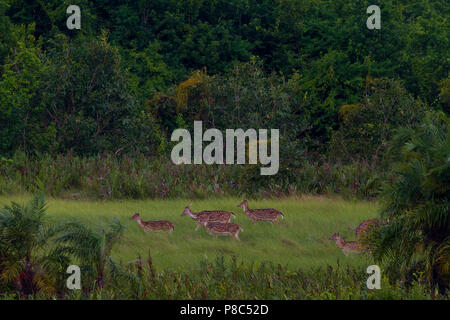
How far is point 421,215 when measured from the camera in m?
8.96

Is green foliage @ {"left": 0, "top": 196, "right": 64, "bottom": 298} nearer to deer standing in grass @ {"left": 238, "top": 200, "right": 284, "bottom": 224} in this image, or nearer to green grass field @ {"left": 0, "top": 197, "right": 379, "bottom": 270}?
green grass field @ {"left": 0, "top": 197, "right": 379, "bottom": 270}

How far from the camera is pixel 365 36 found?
1282 inches

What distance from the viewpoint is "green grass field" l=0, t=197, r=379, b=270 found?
1238 centimetres

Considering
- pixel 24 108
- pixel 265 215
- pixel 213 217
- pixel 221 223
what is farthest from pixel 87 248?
pixel 24 108

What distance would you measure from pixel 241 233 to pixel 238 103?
45.1ft

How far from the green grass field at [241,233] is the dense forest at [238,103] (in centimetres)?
124

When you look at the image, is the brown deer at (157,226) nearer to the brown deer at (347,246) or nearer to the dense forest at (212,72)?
the brown deer at (347,246)

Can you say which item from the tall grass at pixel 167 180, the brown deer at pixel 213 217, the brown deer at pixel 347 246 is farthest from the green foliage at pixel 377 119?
the brown deer at pixel 347 246

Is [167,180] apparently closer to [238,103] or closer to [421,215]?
[238,103]

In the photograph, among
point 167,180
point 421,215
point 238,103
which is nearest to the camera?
point 421,215

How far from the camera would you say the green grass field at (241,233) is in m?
12.4
